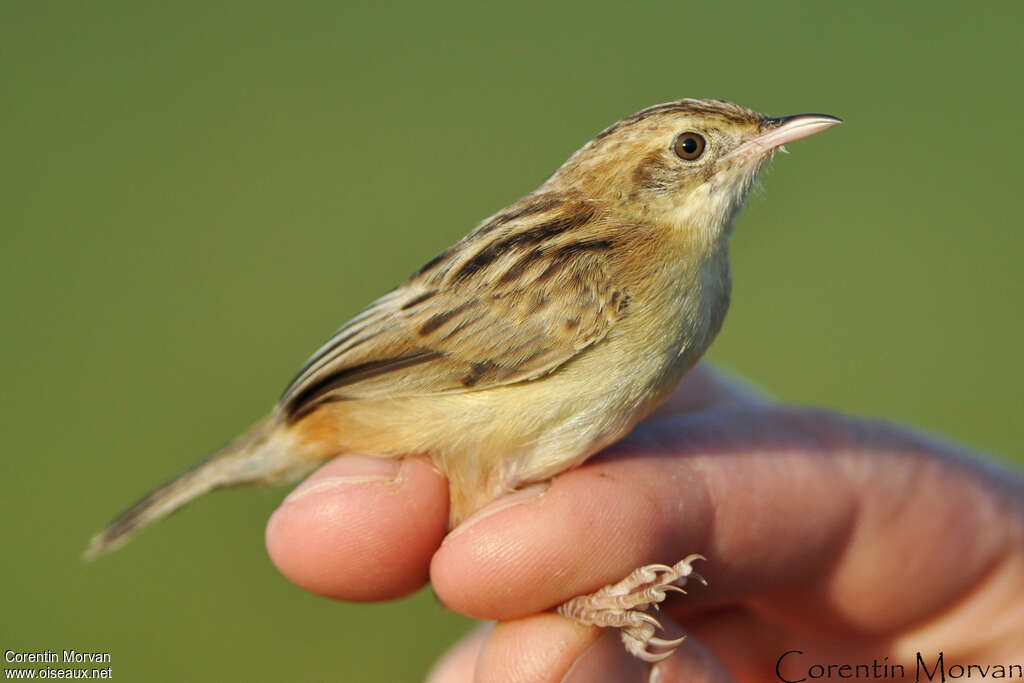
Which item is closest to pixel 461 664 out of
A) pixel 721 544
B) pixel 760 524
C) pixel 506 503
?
pixel 506 503

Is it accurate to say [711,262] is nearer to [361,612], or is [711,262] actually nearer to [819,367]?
[361,612]

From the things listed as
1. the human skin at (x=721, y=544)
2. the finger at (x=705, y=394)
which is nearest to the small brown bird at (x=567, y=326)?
the human skin at (x=721, y=544)

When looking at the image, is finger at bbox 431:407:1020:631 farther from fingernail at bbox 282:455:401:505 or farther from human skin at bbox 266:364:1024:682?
fingernail at bbox 282:455:401:505

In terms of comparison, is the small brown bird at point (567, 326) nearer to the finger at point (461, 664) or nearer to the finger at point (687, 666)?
the finger at point (687, 666)

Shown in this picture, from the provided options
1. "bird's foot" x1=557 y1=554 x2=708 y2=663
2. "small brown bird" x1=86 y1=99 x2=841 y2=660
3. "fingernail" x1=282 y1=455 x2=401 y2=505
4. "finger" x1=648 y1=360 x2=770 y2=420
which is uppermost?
"small brown bird" x1=86 y1=99 x2=841 y2=660

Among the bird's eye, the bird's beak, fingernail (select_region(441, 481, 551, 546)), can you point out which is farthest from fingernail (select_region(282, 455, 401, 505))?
Result: the bird's beak

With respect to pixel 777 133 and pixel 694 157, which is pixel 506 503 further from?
pixel 777 133
